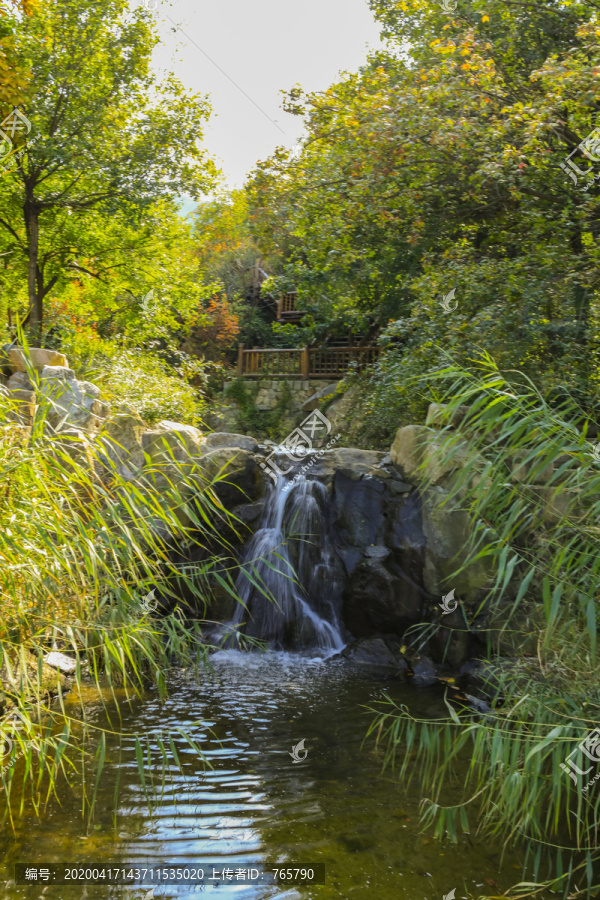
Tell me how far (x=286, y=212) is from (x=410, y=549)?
5914mm

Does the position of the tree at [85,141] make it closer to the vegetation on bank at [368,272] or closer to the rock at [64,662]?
the vegetation on bank at [368,272]

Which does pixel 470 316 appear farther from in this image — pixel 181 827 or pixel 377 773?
pixel 181 827

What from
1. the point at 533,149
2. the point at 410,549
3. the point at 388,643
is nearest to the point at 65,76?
the point at 533,149

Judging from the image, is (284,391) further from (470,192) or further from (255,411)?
(470,192)

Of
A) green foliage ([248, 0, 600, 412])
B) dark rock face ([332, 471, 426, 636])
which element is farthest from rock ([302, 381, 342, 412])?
dark rock face ([332, 471, 426, 636])

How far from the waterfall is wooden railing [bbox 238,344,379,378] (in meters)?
7.45

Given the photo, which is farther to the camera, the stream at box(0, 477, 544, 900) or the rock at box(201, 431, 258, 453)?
the rock at box(201, 431, 258, 453)

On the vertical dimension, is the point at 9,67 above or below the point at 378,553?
above

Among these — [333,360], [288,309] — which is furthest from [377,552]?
[288,309]

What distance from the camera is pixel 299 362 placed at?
52.9ft

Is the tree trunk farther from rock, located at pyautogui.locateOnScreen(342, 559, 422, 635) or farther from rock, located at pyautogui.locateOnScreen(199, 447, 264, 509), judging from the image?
rock, located at pyautogui.locateOnScreen(342, 559, 422, 635)

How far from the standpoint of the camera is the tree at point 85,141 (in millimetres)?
9828

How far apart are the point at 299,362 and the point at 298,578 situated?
949cm

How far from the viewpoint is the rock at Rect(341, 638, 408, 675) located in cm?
659
